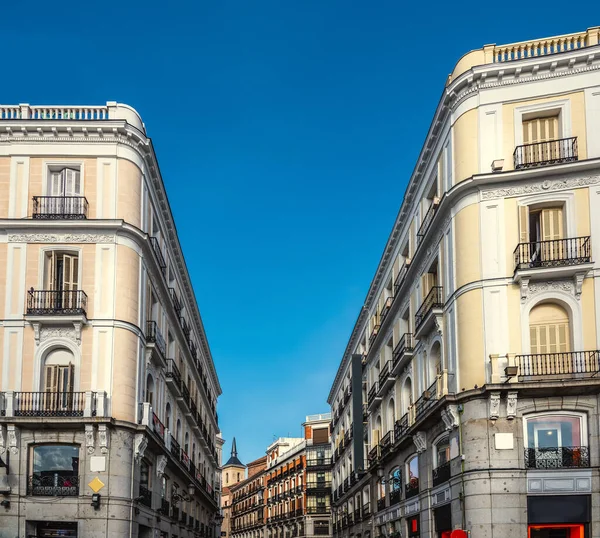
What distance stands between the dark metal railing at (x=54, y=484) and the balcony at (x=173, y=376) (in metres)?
11.7

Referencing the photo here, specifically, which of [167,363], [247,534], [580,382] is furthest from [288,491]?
[580,382]

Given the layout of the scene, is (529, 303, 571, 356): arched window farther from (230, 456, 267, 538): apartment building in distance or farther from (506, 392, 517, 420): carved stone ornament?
(230, 456, 267, 538): apartment building in distance

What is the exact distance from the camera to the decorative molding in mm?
31688

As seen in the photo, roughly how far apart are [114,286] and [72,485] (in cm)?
825

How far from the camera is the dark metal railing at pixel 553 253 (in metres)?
31.0

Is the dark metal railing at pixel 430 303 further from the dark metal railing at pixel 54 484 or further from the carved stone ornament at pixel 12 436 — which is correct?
the carved stone ornament at pixel 12 436

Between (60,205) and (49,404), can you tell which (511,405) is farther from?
(60,205)

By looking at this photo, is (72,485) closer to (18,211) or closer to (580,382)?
(18,211)

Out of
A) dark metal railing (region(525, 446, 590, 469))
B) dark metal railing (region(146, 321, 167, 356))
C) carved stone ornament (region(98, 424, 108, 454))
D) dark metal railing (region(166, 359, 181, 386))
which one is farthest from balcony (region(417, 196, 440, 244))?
carved stone ornament (region(98, 424, 108, 454))

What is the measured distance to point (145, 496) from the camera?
39219 mm

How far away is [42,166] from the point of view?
37656 millimetres

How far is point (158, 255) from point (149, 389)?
6.52 m

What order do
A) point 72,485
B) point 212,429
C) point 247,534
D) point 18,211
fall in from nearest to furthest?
1. point 72,485
2. point 18,211
3. point 212,429
4. point 247,534

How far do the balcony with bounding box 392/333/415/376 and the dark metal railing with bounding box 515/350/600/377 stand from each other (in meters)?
10.8
